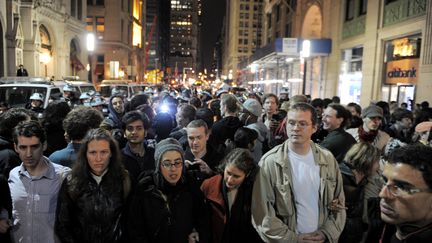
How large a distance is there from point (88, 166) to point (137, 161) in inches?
49.1

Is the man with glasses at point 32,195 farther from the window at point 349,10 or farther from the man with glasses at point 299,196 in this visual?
the window at point 349,10

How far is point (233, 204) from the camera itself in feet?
13.0

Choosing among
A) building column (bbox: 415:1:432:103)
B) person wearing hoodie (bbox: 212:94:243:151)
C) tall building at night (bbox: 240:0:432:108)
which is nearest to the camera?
person wearing hoodie (bbox: 212:94:243:151)

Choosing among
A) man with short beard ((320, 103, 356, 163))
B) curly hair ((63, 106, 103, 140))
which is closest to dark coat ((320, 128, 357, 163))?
man with short beard ((320, 103, 356, 163))

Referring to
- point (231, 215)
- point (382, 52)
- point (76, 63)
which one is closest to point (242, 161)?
point (231, 215)

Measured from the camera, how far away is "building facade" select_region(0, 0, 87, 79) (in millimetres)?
24902

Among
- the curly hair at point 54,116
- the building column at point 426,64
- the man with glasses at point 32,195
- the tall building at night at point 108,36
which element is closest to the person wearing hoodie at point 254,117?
the curly hair at point 54,116

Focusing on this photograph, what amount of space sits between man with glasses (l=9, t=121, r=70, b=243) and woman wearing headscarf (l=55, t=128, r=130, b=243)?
17 centimetres

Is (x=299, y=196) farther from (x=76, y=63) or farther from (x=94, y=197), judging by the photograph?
(x=76, y=63)

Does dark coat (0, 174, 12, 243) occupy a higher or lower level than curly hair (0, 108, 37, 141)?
lower

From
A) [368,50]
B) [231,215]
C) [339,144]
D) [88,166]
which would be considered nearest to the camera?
[88,166]

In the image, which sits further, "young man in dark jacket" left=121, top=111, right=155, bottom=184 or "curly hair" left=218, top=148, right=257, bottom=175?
"young man in dark jacket" left=121, top=111, right=155, bottom=184

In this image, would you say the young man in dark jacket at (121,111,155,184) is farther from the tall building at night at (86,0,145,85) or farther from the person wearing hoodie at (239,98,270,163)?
the tall building at night at (86,0,145,85)

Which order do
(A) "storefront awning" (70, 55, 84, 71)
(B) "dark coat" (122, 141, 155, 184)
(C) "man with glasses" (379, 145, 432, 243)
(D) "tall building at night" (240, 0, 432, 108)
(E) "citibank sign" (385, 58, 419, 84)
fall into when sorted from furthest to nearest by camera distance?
(A) "storefront awning" (70, 55, 84, 71) → (E) "citibank sign" (385, 58, 419, 84) → (D) "tall building at night" (240, 0, 432, 108) → (B) "dark coat" (122, 141, 155, 184) → (C) "man with glasses" (379, 145, 432, 243)
